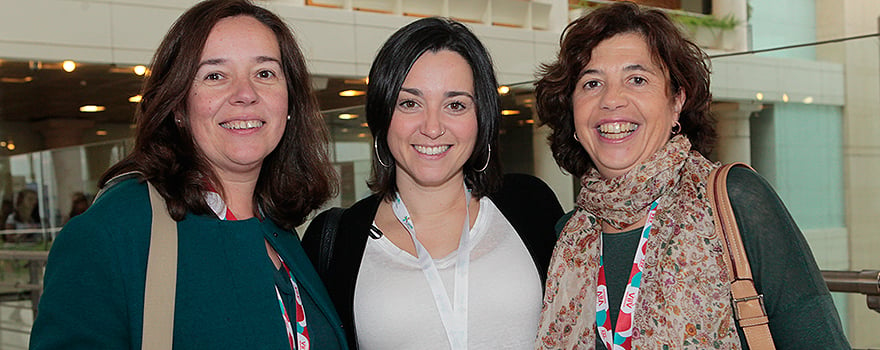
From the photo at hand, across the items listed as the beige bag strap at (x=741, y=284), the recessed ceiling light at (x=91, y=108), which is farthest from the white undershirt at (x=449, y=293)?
the recessed ceiling light at (x=91, y=108)

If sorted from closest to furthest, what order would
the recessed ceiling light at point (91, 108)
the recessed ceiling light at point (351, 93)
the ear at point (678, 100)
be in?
1. the ear at point (678, 100)
2. the recessed ceiling light at point (351, 93)
3. the recessed ceiling light at point (91, 108)

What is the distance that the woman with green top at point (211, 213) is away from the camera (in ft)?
6.21

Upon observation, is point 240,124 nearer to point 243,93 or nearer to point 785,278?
point 243,93

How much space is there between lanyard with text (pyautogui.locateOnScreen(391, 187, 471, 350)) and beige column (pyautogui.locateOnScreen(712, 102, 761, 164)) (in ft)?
8.72

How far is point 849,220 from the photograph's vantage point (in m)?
4.91

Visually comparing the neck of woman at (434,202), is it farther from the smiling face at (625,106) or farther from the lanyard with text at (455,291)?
the smiling face at (625,106)

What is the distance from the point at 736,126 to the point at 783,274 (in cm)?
319


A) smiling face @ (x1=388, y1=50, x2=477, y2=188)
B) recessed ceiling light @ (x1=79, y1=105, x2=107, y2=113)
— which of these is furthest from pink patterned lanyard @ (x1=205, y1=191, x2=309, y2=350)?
recessed ceiling light @ (x1=79, y1=105, x2=107, y2=113)

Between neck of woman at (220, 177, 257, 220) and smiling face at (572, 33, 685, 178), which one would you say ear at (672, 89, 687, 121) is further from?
neck of woman at (220, 177, 257, 220)

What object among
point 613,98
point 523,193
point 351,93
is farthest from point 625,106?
point 351,93

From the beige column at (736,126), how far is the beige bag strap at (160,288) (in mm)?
3713

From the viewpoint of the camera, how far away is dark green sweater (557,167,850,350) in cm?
206

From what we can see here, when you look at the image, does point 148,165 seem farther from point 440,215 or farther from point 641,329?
point 641,329

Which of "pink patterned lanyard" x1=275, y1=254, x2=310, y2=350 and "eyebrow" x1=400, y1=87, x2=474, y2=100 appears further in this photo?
"eyebrow" x1=400, y1=87, x2=474, y2=100
